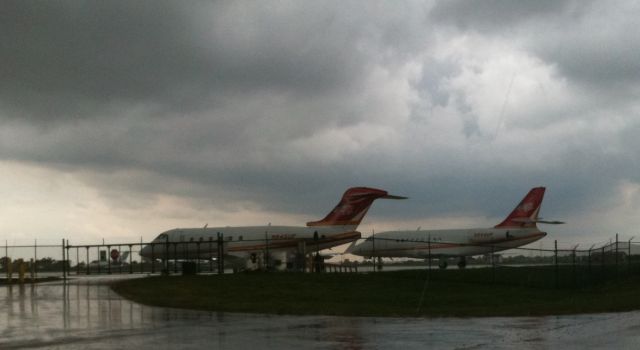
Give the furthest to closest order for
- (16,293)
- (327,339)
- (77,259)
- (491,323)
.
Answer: (77,259), (16,293), (491,323), (327,339)

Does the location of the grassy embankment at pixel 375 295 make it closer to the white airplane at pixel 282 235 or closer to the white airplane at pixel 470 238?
the white airplane at pixel 282 235

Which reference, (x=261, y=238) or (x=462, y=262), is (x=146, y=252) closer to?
(x=261, y=238)

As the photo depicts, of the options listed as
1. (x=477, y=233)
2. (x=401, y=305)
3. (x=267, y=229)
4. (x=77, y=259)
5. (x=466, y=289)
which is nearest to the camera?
(x=401, y=305)

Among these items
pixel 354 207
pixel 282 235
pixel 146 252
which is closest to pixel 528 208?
pixel 354 207

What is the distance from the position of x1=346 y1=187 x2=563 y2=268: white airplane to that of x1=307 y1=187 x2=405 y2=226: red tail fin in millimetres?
8983

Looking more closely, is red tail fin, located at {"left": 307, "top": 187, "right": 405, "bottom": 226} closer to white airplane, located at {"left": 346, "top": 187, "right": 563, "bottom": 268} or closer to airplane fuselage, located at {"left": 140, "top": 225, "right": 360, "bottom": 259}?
airplane fuselage, located at {"left": 140, "top": 225, "right": 360, "bottom": 259}

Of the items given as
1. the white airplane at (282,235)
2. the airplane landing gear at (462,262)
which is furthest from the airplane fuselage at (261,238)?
the airplane landing gear at (462,262)

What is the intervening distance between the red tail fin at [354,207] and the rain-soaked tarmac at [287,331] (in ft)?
131

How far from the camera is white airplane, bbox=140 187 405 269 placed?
60094 mm

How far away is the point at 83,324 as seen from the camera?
61.5 ft

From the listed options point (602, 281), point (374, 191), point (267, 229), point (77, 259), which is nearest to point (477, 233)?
point (374, 191)

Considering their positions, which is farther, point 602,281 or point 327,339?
point 602,281

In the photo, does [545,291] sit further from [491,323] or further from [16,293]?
[16,293]

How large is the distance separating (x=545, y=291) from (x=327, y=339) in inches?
934
